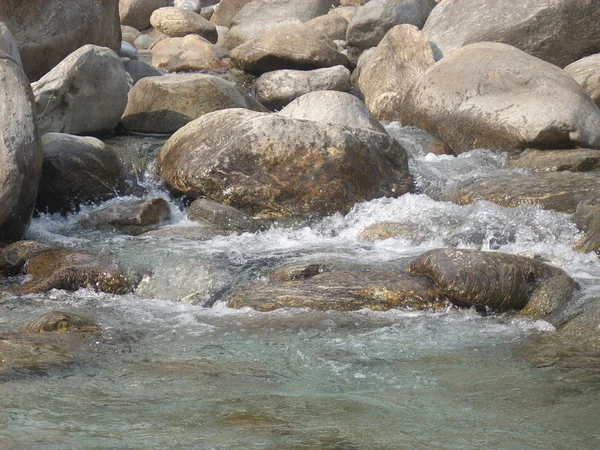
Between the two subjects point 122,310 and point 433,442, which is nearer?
point 433,442

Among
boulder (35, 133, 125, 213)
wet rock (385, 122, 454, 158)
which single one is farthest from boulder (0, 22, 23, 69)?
wet rock (385, 122, 454, 158)

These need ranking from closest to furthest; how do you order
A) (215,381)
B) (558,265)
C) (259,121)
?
(215,381) < (558,265) < (259,121)

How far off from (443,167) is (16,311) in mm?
5693

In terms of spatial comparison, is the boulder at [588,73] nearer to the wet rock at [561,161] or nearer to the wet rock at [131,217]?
the wet rock at [561,161]

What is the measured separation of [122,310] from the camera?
271 inches

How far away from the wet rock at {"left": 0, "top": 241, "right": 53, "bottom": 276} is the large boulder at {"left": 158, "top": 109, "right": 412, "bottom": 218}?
2.10m

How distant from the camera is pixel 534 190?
30.6 feet

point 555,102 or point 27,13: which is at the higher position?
point 27,13

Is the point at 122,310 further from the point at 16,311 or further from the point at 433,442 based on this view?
the point at 433,442

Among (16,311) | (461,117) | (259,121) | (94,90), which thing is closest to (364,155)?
(259,121)

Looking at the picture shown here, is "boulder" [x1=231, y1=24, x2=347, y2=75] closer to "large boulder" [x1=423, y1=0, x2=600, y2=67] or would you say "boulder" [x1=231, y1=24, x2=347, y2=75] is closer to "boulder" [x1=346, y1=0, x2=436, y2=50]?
"boulder" [x1=346, y1=0, x2=436, y2=50]

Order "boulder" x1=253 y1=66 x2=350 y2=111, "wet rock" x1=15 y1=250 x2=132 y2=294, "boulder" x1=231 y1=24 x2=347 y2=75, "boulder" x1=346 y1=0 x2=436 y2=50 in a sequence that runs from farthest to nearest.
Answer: "boulder" x1=346 y1=0 x2=436 y2=50
"boulder" x1=231 y1=24 x2=347 y2=75
"boulder" x1=253 y1=66 x2=350 y2=111
"wet rock" x1=15 y1=250 x2=132 y2=294

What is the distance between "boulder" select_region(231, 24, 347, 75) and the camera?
15.5 m

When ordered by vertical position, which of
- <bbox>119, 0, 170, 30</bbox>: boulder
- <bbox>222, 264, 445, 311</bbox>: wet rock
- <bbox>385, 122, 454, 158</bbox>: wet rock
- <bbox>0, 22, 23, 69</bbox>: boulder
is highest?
<bbox>0, 22, 23, 69</bbox>: boulder
